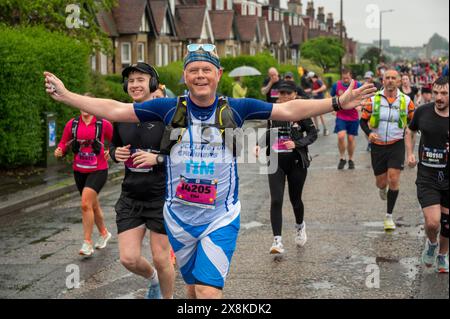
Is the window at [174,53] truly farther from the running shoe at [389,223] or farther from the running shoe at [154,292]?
the running shoe at [154,292]

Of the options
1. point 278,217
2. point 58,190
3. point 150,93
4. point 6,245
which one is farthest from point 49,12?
point 150,93

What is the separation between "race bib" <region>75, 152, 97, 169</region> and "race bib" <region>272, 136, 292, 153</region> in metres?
2.05

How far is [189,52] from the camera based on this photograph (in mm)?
5234

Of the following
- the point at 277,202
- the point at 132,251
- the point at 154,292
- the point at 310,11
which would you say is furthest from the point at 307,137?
the point at 310,11

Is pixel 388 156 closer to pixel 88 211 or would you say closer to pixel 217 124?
pixel 88 211

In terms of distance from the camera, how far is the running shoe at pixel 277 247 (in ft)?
28.3

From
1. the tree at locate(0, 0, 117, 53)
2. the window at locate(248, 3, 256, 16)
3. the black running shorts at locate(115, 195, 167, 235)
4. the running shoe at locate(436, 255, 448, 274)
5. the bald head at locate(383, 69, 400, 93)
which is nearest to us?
the black running shorts at locate(115, 195, 167, 235)

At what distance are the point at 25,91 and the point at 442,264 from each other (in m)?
10.5

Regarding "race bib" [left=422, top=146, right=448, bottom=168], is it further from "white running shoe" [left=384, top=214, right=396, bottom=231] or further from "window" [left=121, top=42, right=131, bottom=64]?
"window" [left=121, top=42, right=131, bottom=64]

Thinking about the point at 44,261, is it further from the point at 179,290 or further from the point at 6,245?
the point at 179,290

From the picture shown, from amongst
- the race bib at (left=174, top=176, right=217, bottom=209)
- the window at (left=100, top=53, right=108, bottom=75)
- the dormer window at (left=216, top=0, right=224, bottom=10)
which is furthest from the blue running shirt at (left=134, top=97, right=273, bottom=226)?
the dormer window at (left=216, top=0, right=224, bottom=10)

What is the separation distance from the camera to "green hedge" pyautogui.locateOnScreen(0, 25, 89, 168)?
1539 cm

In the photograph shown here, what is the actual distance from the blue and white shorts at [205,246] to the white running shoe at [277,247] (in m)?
3.25
